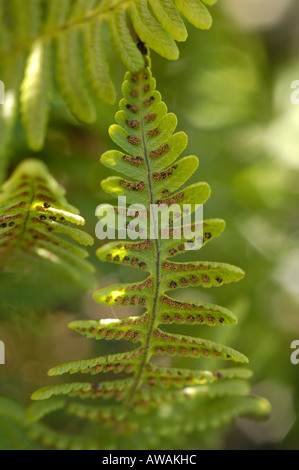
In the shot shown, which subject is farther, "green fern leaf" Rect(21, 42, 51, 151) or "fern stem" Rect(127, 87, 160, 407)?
"green fern leaf" Rect(21, 42, 51, 151)

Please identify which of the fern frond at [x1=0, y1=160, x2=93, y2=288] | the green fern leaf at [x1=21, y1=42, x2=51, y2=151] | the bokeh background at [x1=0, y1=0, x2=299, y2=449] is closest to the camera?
the fern frond at [x1=0, y1=160, x2=93, y2=288]

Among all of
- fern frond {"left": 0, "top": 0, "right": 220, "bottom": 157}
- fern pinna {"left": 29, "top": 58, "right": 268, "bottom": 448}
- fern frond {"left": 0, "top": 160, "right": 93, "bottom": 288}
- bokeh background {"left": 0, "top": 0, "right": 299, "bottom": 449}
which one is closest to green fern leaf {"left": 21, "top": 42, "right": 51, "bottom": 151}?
fern frond {"left": 0, "top": 0, "right": 220, "bottom": 157}

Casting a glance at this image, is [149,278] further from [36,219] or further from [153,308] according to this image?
[36,219]

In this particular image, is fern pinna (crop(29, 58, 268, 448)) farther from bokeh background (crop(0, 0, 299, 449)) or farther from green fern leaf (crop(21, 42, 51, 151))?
bokeh background (crop(0, 0, 299, 449))

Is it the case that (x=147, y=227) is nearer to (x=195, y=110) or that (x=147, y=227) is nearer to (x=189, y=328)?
(x=189, y=328)

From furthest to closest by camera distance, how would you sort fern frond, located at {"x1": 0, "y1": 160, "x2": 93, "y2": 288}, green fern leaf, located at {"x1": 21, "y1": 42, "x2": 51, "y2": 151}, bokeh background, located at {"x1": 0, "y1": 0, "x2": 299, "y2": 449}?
1. bokeh background, located at {"x1": 0, "y1": 0, "x2": 299, "y2": 449}
2. green fern leaf, located at {"x1": 21, "y1": 42, "x2": 51, "y2": 151}
3. fern frond, located at {"x1": 0, "y1": 160, "x2": 93, "y2": 288}

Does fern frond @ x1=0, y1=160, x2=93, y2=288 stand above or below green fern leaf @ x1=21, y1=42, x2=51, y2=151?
A: below
